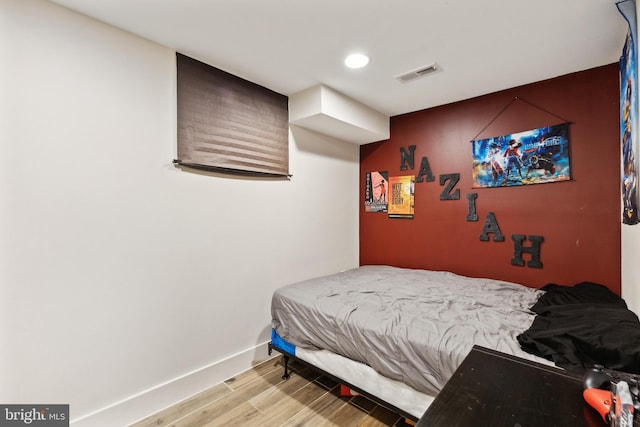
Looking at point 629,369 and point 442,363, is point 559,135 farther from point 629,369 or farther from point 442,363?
point 442,363

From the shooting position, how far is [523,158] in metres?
2.55

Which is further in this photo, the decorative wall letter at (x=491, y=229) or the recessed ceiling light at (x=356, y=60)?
the decorative wall letter at (x=491, y=229)

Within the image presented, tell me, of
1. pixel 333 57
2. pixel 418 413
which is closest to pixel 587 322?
pixel 418 413

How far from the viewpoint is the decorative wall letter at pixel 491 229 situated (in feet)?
8.80

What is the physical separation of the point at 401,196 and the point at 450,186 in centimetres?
55

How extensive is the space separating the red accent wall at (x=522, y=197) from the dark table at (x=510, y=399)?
A: 1.86 meters

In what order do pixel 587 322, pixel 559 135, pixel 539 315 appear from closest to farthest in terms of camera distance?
pixel 587 322 < pixel 539 315 < pixel 559 135

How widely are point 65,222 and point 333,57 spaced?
2.00m

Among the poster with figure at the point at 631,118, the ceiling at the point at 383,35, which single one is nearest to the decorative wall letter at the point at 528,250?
the poster with figure at the point at 631,118

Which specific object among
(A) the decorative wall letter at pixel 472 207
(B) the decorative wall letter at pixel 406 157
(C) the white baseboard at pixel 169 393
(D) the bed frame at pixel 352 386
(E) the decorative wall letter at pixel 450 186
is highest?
(B) the decorative wall letter at pixel 406 157

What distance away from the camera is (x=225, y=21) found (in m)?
1.72

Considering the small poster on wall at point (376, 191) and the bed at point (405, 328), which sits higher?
the small poster on wall at point (376, 191)

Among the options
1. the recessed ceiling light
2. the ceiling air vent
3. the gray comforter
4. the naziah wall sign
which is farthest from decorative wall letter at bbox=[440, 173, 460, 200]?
the recessed ceiling light

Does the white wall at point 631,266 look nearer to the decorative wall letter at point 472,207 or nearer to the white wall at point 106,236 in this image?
the decorative wall letter at point 472,207
